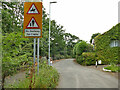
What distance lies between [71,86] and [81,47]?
17.5 meters

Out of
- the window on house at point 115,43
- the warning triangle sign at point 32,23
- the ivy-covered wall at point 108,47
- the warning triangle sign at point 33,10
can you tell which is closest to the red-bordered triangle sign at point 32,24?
the warning triangle sign at point 32,23

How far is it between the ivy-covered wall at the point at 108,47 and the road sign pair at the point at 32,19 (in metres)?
11.6

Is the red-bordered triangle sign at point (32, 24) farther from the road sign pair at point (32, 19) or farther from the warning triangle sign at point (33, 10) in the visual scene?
the warning triangle sign at point (33, 10)

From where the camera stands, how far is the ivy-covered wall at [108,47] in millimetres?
13352

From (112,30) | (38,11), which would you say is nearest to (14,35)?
(38,11)

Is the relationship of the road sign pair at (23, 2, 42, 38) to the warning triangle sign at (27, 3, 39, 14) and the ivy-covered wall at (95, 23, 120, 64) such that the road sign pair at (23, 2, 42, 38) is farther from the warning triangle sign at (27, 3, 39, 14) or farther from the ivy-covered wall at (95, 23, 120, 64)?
the ivy-covered wall at (95, 23, 120, 64)

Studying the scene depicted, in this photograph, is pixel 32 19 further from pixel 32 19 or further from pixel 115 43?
pixel 115 43

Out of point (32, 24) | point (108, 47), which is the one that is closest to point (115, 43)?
point (108, 47)

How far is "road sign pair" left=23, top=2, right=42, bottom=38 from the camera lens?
146 inches

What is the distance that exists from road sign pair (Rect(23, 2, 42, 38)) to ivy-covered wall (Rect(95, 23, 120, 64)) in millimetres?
11627

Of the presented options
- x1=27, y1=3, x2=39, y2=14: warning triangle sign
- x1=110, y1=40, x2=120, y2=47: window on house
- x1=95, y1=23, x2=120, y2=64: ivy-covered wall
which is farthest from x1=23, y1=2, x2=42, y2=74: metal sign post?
x1=110, y1=40, x2=120, y2=47: window on house

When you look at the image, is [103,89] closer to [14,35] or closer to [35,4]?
[35,4]

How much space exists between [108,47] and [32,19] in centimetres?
1249

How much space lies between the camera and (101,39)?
14617 mm
